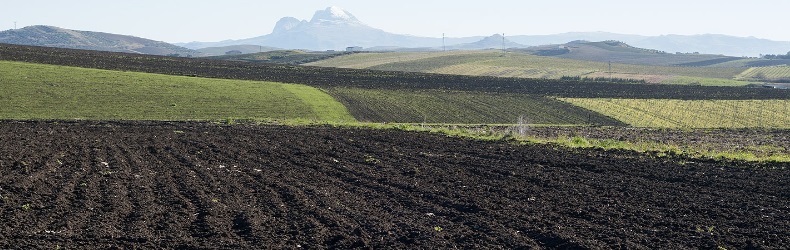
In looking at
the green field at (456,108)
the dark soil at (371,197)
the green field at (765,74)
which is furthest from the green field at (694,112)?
the green field at (765,74)

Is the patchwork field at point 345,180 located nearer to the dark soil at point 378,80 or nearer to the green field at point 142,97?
the green field at point 142,97

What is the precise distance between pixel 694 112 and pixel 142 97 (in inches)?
1520

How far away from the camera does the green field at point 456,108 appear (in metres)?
59.2

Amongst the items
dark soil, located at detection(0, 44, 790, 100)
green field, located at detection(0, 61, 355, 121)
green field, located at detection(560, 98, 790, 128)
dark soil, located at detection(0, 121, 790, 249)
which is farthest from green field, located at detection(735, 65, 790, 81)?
dark soil, located at detection(0, 121, 790, 249)

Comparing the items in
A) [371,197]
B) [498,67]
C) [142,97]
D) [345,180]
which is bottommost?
[498,67]

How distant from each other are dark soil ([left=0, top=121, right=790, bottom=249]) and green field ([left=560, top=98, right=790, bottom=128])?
30.4 meters

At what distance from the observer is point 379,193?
22219mm

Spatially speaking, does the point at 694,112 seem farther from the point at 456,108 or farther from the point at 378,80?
the point at 378,80

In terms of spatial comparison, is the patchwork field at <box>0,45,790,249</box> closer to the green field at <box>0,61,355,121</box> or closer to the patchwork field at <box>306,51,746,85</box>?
the green field at <box>0,61,355,121</box>

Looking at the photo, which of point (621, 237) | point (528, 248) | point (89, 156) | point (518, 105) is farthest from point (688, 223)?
point (518, 105)

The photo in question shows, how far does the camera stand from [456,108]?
64562mm

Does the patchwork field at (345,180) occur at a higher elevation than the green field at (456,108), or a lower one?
higher

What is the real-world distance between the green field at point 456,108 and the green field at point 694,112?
2296mm

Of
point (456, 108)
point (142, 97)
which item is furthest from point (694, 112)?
point (142, 97)
